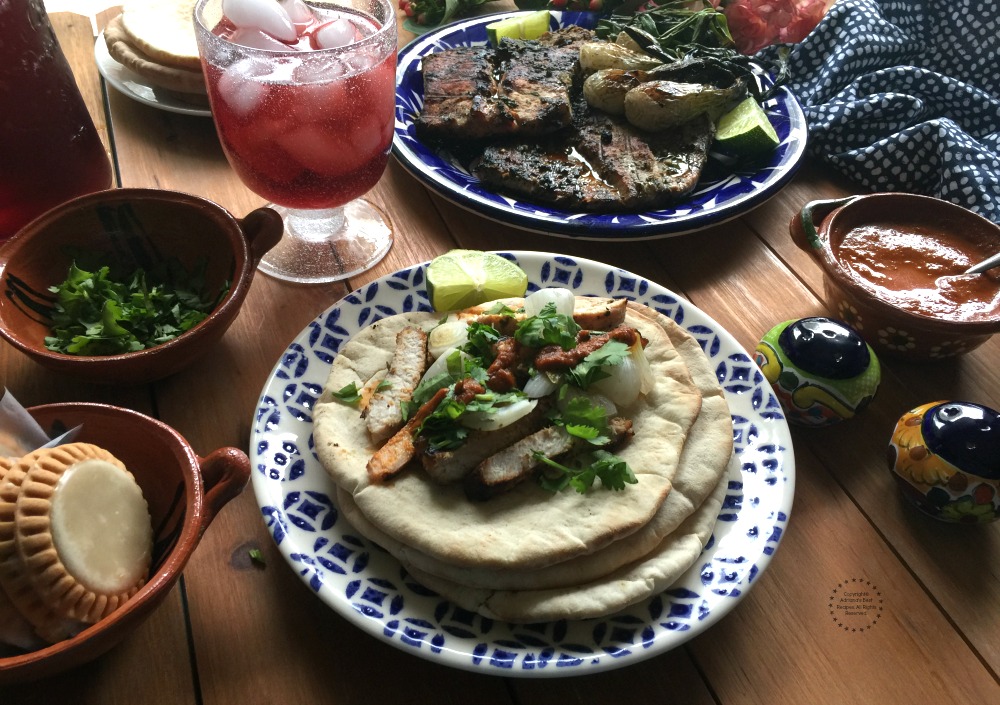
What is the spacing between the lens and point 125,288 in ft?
4.92

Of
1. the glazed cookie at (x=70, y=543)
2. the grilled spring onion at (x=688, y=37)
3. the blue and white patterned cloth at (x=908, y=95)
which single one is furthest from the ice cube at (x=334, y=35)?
the blue and white patterned cloth at (x=908, y=95)

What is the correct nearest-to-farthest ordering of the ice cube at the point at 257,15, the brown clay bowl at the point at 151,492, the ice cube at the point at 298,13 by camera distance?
the brown clay bowl at the point at 151,492, the ice cube at the point at 257,15, the ice cube at the point at 298,13

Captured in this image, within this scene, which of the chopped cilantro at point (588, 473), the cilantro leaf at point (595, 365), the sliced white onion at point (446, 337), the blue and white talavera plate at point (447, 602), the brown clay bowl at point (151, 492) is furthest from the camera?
the sliced white onion at point (446, 337)

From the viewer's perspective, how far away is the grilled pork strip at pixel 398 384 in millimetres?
1299

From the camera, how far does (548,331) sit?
4.38 feet

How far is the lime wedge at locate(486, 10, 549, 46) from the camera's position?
2529 millimetres

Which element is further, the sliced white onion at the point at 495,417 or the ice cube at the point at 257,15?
the ice cube at the point at 257,15

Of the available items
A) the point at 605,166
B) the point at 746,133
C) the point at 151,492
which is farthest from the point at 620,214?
the point at 151,492

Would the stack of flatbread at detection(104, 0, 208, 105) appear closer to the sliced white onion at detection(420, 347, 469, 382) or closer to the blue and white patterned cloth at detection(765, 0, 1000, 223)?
the sliced white onion at detection(420, 347, 469, 382)

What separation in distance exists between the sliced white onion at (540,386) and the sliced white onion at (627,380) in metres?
0.07

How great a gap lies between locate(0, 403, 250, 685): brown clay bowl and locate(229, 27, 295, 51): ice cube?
31.7 inches

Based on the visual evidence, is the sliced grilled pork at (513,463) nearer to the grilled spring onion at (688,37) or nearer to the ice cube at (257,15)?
the ice cube at (257,15)

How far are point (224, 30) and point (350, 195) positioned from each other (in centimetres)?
43

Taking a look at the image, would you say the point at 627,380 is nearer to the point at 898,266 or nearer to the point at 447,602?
the point at 447,602
